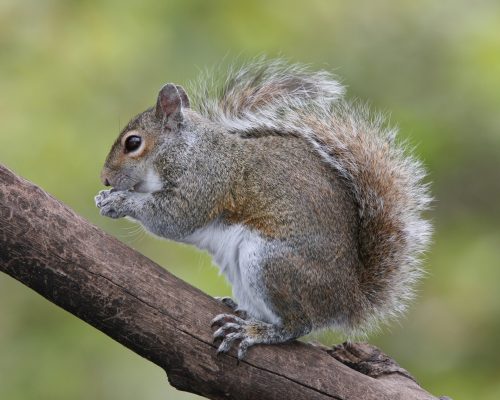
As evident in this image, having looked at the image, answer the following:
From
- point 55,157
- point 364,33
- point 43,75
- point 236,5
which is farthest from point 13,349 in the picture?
point 364,33

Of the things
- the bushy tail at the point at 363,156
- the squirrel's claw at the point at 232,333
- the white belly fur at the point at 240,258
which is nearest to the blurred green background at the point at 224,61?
the white belly fur at the point at 240,258

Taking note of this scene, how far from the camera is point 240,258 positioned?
3.21 meters

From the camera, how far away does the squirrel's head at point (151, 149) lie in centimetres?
348

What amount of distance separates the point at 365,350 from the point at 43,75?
211 cm

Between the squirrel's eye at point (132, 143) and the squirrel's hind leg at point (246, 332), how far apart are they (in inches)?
33.0

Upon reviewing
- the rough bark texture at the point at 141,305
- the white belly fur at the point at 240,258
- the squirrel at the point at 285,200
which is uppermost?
the squirrel at the point at 285,200

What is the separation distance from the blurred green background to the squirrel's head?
1.75ft

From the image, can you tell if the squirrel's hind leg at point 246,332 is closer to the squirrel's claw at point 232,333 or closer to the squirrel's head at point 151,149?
the squirrel's claw at point 232,333

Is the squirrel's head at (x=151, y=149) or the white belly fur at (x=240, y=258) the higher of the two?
the squirrel's head at (x=151, y=149)

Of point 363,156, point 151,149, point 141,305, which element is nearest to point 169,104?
point 151,149

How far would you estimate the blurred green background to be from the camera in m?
4.09

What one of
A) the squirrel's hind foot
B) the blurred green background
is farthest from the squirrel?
the blurred green background

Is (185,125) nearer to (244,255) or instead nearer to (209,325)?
(244,255)

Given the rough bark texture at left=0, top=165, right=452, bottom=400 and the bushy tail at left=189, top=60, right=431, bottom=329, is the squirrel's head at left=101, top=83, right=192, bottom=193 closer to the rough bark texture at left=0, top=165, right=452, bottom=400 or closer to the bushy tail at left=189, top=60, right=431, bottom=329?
the bushy tail at left=189, top=60, right=431, bottom=329
